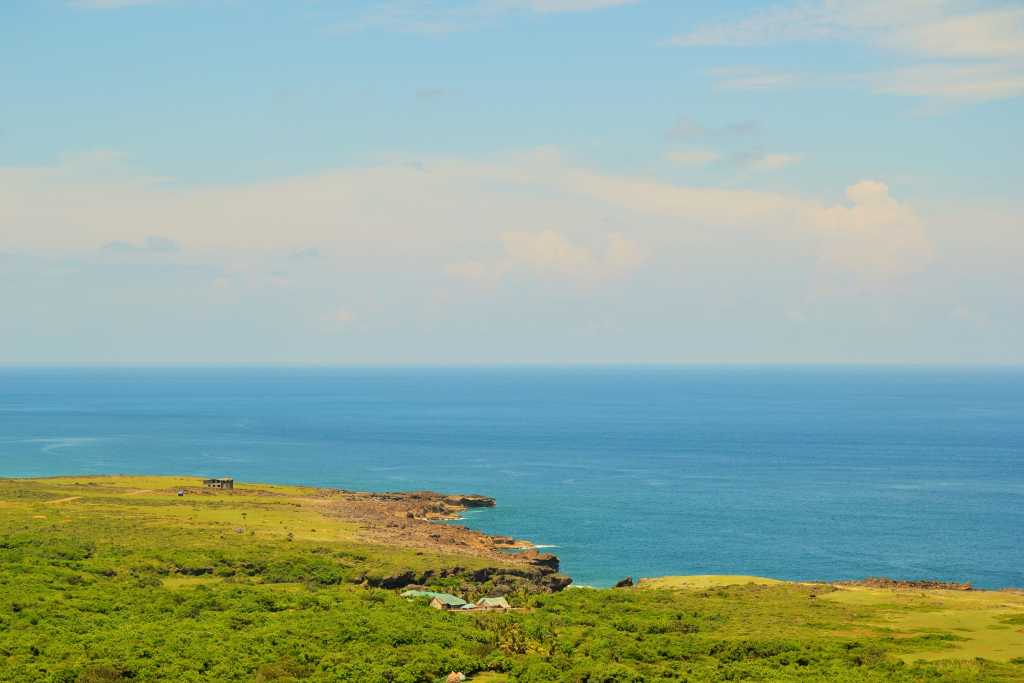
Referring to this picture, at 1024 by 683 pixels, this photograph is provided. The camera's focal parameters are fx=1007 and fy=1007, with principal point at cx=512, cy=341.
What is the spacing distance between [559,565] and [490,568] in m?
20.1

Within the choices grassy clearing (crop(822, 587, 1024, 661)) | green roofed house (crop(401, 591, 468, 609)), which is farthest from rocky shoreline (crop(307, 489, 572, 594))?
grassy clearing (crop(822, 587, 1024, 661))

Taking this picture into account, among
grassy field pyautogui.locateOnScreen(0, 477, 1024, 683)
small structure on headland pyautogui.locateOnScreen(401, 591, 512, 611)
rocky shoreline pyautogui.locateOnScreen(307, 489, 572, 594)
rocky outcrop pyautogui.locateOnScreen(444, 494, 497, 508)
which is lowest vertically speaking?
rocky outcrop pyautogui.locateOnScreen(444, 494, 497, 508)

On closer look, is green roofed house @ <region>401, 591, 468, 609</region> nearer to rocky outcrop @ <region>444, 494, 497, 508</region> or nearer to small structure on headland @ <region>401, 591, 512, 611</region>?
small structure on headland @ <region>401, 591, 512, 611</region>

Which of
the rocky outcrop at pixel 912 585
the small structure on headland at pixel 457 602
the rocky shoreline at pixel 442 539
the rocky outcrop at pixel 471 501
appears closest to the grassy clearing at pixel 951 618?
the rocky outcrop at pixel 912 585


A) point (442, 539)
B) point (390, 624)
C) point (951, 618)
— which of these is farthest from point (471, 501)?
point (951, 618)

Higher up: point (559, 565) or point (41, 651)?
point (41, 651)

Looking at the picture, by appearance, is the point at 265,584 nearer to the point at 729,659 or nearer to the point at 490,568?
the point at 490,568

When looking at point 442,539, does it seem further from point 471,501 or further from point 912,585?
point 912,585

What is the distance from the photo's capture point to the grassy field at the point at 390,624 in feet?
166

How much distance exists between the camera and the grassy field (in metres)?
50.6

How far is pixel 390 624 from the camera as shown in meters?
58.4

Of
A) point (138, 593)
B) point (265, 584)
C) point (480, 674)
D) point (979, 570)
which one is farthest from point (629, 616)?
point (979, 570)

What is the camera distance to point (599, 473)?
574 ft

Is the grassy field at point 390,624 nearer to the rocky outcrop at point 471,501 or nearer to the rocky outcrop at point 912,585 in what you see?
the rocky outcrop at point 912,585
